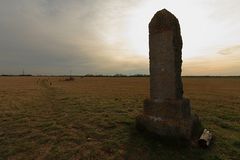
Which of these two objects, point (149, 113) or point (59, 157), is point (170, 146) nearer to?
point (149, 113)

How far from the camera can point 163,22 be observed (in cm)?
774

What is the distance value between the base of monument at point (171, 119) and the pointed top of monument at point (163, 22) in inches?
95.3

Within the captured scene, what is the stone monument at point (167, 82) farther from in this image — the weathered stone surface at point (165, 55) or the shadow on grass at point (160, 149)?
the shadow on grass at point (160, 149)

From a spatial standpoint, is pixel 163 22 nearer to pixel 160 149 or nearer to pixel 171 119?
pixel 171 119

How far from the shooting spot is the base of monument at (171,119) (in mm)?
7250

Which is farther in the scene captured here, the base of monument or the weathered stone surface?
the weathered stone surface

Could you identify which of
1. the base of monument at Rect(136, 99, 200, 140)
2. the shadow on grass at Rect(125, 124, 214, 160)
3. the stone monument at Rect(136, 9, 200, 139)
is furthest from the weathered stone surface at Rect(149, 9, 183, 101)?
the shadow on grass at Rect(125, 124, 214, 160)

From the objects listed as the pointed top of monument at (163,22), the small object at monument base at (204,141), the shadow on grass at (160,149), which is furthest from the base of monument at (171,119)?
the pointed top of monument at (163,22)

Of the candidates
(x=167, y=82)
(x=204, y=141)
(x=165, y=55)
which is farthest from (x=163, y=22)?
(x=204, y=141)

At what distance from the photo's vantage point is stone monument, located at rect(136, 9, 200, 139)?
7402mm

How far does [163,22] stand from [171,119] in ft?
10.4

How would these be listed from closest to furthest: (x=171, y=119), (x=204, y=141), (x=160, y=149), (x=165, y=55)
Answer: (x=160, y=149)
(x=204, y=141)
(x=171, y=119)
(x=165, y=55)

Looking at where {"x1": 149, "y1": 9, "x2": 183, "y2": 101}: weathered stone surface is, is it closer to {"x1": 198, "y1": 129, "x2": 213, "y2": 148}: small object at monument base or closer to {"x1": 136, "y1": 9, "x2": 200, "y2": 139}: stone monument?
{"x1": 136, "y1": 9, "x2": 200, "y2": 139}: stone monument

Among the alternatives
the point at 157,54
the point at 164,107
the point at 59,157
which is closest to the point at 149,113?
the point at 164,107
